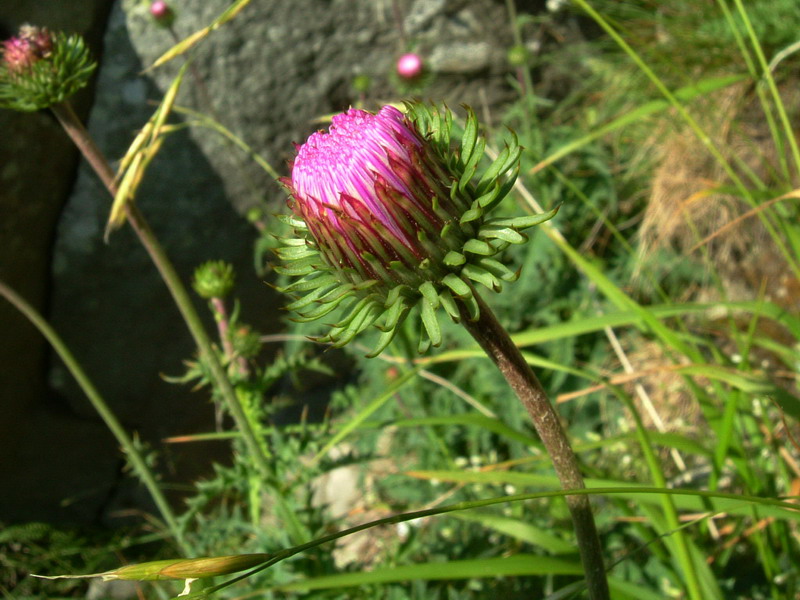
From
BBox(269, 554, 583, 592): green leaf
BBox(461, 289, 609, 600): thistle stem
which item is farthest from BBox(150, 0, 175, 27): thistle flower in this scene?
BBox(461, 289, 609, 600): thistle stem

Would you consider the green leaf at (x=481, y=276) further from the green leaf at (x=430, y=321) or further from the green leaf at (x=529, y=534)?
the green leaf at (x=529, y=534)

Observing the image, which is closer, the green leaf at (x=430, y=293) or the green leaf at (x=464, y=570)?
the green leaf at (x=430, y=293)

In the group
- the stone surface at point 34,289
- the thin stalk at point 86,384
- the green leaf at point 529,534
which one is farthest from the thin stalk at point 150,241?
the stone surface at point 34,289

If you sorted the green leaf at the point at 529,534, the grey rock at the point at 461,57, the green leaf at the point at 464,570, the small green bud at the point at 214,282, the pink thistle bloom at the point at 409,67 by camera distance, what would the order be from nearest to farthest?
the green leaf at the point at 464,570 < the green leaf at the point at 529,534 < the small green bud at the point at 214,282 < the pink thistle bloom at the point at 409,67 < the grey rock at the point at 461,57

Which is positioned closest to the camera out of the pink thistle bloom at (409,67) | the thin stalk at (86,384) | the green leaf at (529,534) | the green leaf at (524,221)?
the green leaf at (524,221)

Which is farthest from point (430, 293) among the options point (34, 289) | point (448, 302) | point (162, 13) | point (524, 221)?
point (34, 289)

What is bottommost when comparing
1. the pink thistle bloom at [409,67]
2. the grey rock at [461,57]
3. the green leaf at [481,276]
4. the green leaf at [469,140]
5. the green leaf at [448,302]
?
the grey rock at [461,57]
